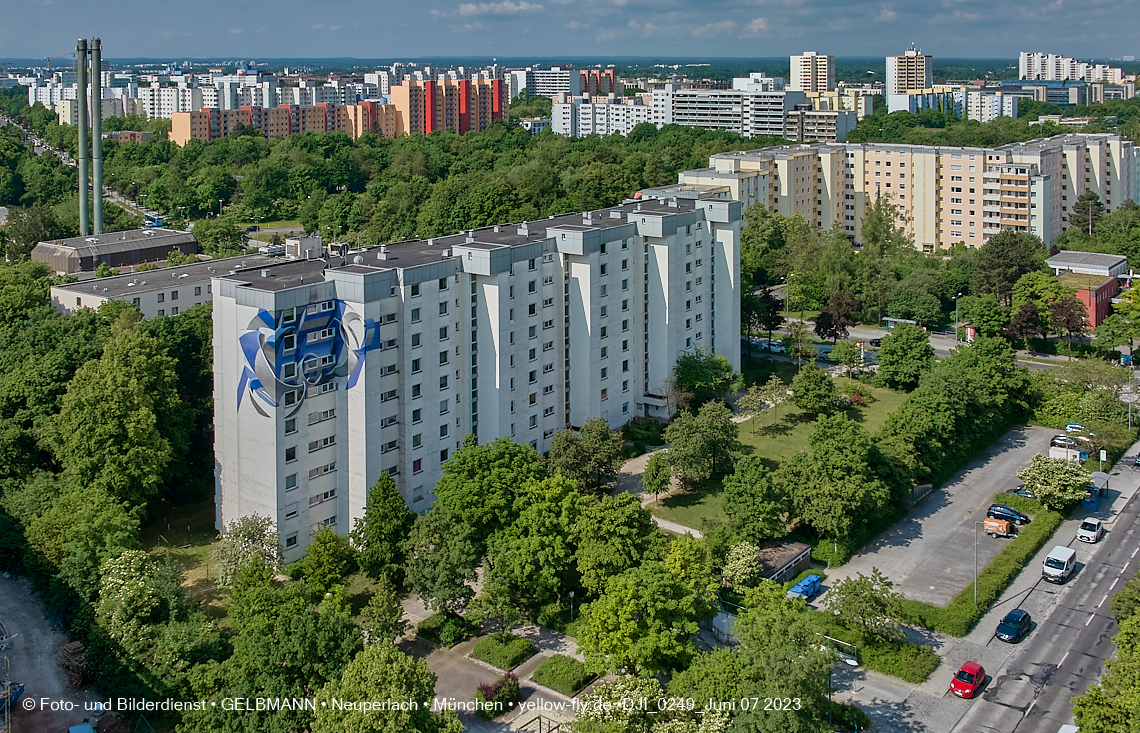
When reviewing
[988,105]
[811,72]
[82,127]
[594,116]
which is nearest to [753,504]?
[82,127]

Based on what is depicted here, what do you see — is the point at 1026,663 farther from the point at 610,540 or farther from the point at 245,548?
the point at 245,548

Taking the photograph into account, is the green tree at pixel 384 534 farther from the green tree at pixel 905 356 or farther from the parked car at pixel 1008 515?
the green tree at pixel 905 356

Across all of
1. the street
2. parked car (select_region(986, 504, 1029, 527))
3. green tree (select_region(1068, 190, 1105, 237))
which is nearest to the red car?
the street

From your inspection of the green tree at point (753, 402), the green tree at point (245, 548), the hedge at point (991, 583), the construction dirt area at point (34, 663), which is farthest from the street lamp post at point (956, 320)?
the construction dirt area at point (34, 663)

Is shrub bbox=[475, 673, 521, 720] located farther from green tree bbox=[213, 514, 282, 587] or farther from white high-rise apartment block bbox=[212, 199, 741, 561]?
white high-rise apartment block bbox=[212, 199, 741, 561]

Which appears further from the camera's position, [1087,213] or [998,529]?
[1087,213]

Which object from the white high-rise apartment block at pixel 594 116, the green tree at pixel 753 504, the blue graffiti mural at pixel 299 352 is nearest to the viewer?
the blue graffiti mural at pixel 299 352
